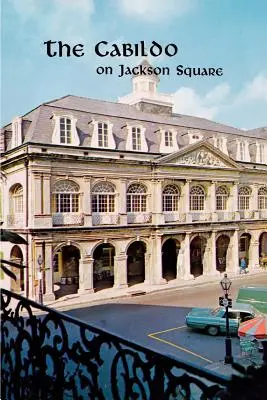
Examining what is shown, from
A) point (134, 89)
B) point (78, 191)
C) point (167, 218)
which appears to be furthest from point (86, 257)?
point (134, 89)

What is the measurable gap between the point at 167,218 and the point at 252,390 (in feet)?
73.3

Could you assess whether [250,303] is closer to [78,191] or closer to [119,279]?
[119,279]

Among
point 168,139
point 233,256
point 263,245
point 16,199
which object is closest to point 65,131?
point 16,199

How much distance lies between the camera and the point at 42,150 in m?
19.4

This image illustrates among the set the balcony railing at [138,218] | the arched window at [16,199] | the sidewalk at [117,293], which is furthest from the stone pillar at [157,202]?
the arched window at [16,199]

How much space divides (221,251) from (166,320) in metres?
14.3

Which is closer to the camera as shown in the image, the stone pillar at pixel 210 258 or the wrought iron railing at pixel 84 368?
the wrought iron railing at pixel 84 368

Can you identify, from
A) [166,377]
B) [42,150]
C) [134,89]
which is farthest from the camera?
[134,89]

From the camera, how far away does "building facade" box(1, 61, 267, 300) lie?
1947 cm

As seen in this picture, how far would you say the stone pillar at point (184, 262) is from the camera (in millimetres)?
Answer: 24312

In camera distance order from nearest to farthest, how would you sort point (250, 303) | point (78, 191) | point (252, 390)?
point (252, 390), point (250, 303), point (78, 191)

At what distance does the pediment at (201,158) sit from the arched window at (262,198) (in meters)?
4.55

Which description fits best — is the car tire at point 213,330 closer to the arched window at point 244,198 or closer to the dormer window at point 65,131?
the dormer window at point 65,131

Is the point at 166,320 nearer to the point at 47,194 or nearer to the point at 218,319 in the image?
the point at 218,319
